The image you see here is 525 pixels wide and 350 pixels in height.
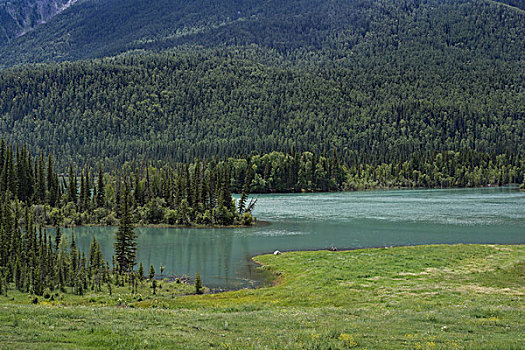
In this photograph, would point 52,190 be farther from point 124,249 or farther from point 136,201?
point 124,249

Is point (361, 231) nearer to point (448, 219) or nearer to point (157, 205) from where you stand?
point (448, 219)

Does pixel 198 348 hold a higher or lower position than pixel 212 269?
higher

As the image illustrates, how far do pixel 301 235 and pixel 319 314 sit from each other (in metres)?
65.1

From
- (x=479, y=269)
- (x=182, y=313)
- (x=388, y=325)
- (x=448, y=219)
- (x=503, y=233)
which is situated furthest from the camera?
(x=448, y=219)

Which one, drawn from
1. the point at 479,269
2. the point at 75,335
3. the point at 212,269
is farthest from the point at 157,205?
the point at 75,335

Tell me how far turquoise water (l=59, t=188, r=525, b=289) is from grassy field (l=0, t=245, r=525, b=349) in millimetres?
10664

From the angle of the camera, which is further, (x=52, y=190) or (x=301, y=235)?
(x=52, y=190)

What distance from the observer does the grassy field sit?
856 inches

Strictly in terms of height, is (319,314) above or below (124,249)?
above

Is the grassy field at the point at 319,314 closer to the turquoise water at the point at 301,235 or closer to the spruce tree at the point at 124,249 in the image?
the turquoise water at the point at 301,235

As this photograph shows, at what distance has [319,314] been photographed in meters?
30.6

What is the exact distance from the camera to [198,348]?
20.5 metres

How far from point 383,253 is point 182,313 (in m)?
40.6

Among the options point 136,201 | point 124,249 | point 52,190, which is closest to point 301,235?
point 124,249
